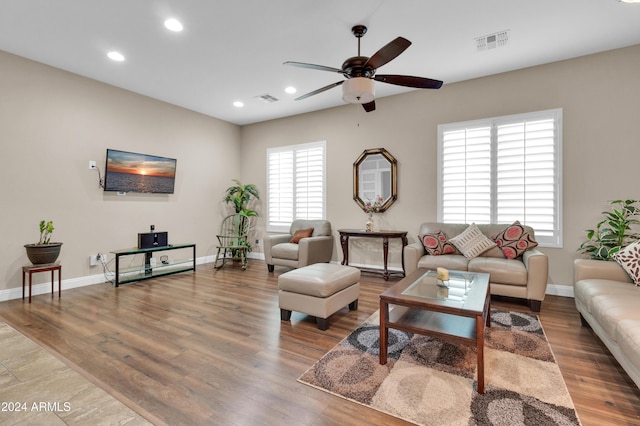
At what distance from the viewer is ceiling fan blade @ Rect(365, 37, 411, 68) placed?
250cm

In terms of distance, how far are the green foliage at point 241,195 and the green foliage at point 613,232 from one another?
5.48m

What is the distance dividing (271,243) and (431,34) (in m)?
3.92

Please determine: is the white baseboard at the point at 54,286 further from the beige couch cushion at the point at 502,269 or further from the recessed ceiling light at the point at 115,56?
the beige couch cushion at the point at 502,269

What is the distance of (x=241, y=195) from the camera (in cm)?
670

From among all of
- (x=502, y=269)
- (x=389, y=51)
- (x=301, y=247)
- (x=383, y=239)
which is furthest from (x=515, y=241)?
(x=301, y=247)

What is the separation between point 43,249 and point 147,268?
4.90 feet

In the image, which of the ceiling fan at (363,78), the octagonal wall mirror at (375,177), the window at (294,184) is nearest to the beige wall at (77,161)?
the window at (294,184)

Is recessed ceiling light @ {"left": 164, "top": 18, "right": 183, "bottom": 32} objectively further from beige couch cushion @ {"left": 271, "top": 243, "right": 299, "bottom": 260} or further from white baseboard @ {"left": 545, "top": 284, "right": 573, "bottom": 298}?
white baseboard @ {"left": 545, "top": 284, "right": 573, "bottom": 298}

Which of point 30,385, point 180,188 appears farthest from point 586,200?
point 180,188

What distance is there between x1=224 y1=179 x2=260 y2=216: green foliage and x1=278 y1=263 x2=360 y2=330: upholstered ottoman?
12.2 ft

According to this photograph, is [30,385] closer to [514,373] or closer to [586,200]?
[514,373]

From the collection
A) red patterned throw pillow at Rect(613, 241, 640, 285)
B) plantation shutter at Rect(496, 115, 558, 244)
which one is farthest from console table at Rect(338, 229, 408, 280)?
red patterned throw pillow at Rect(613, 241, 640, 285)

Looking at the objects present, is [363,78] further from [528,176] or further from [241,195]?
[241,195]

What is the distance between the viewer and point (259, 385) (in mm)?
1996
